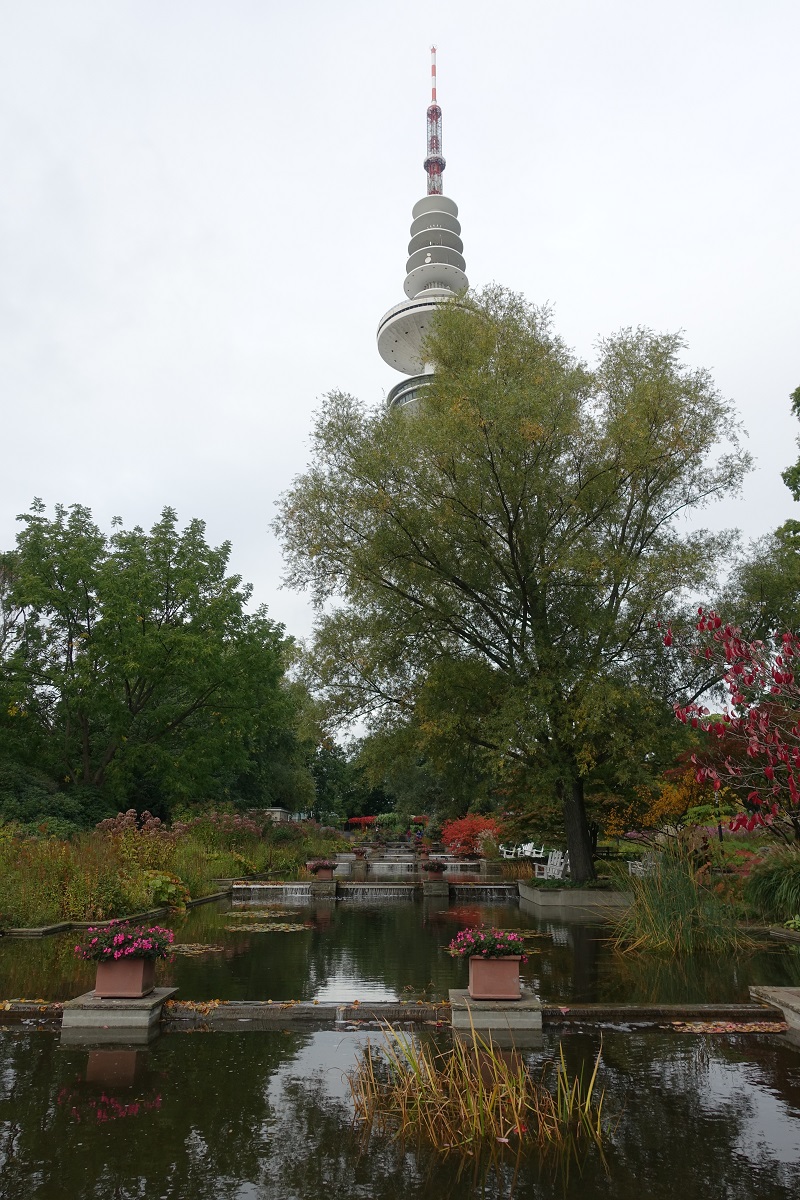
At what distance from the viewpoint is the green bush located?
1316cm

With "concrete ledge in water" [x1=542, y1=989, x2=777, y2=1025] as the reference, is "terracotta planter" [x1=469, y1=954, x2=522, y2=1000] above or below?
above

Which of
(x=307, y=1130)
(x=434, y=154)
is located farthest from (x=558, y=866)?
(x=434, y=154)

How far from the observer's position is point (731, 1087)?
19.2 ft

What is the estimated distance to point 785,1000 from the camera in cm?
781

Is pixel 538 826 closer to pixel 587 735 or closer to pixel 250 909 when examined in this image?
pixel 587 735

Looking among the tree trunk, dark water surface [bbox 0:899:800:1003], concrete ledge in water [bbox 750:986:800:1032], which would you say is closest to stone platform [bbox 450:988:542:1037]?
dark water surface [bbox 0:899:800:1003]

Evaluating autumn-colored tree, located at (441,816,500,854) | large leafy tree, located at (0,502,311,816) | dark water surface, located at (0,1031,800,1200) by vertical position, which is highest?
large leafy tree, located at (0,502,311,816)

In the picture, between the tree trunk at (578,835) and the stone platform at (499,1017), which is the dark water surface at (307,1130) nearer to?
the stone platform at (499,1017)

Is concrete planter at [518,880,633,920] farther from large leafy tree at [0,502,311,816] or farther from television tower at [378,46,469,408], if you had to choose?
television tower at [378,46,469,408]

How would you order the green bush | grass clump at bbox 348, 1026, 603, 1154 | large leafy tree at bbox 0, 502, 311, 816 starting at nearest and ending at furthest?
grass clump at bbox 348, 1026, 603, 1154
the green bush
large leafy tree at bbox 0, 502, 311, 816

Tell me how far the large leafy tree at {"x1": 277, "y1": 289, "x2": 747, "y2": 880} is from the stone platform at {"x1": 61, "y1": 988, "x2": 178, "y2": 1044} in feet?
35.4

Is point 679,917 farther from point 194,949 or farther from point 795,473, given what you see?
point 795,473

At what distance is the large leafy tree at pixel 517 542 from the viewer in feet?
56.7

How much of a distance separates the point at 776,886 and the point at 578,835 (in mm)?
6297
